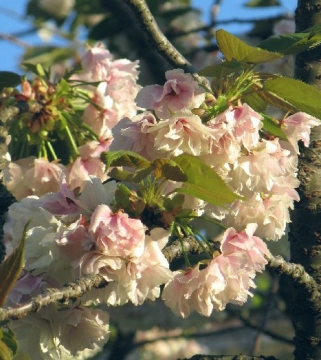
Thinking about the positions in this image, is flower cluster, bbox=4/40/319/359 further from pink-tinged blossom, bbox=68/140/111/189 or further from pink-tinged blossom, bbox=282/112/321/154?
pink-tinged blossom, bbox=68/140/111/189

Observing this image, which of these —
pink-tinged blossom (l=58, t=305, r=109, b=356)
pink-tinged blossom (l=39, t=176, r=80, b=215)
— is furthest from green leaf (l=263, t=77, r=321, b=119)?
pink-tinged blossom (l=58, t=305, r=109, b=356)

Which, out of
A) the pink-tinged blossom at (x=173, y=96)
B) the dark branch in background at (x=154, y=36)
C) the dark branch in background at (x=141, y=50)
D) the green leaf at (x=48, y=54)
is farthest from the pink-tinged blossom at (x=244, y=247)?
Answer: the green leaf at (x=48, y=54)

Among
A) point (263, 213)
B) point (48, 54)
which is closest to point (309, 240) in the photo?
point (263, 213)

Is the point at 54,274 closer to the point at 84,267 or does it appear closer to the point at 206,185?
the point at 84,267

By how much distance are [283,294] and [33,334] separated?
1.64 metres

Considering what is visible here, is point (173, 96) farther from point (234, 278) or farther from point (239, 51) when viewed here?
point (234, 278)

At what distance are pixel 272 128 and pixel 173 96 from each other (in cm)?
18

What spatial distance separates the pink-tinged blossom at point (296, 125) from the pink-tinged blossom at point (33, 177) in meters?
0.56

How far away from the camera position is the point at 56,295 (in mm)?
1274

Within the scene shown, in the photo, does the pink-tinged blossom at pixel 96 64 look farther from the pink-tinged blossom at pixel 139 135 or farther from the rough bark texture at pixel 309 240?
the pink-tinged blossom at pixel 139 135

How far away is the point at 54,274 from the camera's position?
147 centimetres

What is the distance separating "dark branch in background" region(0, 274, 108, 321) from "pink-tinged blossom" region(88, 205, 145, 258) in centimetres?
5

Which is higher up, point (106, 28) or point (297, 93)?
point (297, 93)

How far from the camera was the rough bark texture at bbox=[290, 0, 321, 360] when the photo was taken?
1773mm
